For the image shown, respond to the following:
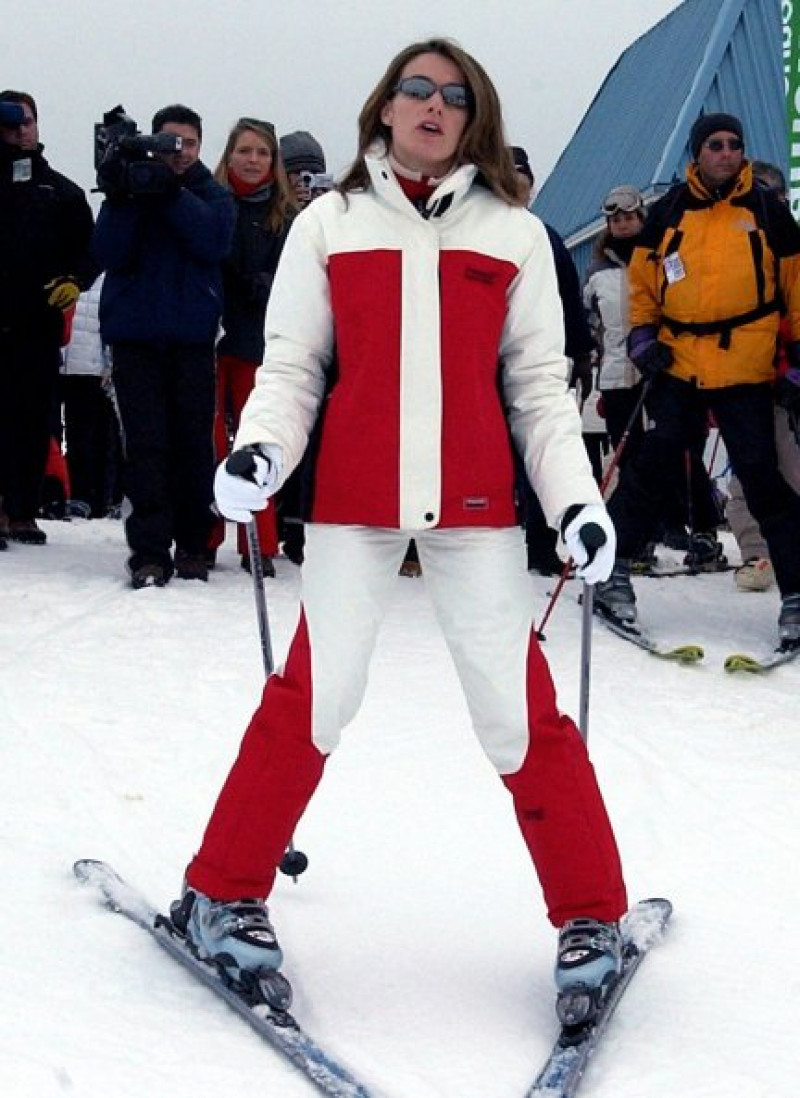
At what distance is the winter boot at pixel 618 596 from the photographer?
20.1ft

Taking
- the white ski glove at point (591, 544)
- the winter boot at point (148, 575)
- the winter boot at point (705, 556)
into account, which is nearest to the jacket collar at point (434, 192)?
the white ski glove at point (591, 544)

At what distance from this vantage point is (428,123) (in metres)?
2.75

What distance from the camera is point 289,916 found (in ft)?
10.5

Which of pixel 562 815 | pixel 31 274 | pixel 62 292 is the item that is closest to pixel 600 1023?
pixel 562 815

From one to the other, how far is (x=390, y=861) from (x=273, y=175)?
12.9 feet

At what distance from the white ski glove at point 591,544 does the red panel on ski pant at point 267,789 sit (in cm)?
51

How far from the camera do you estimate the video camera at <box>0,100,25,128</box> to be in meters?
6.79

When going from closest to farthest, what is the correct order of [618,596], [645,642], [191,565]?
[645,642]
[618,596]
[191,565]

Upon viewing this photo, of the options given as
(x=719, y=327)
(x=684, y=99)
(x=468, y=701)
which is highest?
(x=684, y=99)

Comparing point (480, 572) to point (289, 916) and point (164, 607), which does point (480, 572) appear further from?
point (164, 607)

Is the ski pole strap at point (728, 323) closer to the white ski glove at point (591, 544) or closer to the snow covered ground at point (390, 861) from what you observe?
the snow covered ground at point (390, 861)

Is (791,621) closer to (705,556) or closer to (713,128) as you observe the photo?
(713,128)

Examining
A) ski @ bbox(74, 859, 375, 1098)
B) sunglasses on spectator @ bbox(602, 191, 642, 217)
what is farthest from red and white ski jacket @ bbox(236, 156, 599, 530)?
sunglasses on spectator @ bbox(602, 191, 642, 217)

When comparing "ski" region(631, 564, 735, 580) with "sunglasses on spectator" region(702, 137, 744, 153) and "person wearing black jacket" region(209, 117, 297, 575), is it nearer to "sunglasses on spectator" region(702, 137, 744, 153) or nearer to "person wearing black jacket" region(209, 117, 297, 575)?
"person wearing black jacket" region(209, 117, 297, 575)
